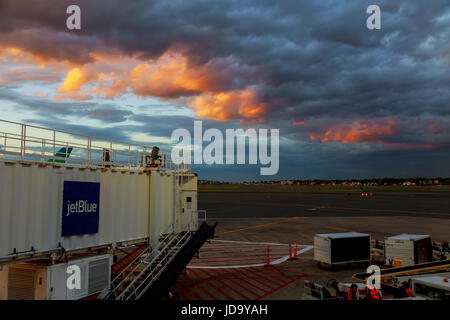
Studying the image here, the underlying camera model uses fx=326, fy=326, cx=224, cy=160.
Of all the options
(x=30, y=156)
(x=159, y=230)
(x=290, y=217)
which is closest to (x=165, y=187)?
(x=159, y=230)

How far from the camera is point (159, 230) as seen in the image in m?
17.4

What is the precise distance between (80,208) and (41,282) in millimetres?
2956

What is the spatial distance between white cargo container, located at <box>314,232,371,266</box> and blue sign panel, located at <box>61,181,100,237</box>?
16.4 metres

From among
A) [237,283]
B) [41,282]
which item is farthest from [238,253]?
[41,282]

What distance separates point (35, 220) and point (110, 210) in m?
3.59

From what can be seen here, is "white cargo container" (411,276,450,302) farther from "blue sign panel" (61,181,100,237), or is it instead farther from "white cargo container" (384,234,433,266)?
"blue sign panel" (61,181,100,237)

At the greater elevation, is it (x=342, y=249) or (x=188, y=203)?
(x=188, y=203)

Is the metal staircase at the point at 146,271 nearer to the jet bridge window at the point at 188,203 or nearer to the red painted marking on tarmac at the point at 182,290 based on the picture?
the jet bridge window at the point at 188,203

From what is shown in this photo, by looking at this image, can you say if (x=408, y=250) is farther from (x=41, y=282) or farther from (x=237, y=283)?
(x=41, y=282)

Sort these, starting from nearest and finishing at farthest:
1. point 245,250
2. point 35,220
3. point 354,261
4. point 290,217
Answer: point 35,220 → point 354,261 → point 245,250 → point 290,217

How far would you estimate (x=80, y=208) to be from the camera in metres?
13.2

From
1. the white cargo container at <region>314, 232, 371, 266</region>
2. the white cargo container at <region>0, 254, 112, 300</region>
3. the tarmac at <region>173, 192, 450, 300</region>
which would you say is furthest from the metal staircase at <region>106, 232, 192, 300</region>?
the white cargo container at <region>314, 232, 371, 266</region>

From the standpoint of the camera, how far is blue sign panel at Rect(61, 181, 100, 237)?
501 inches
